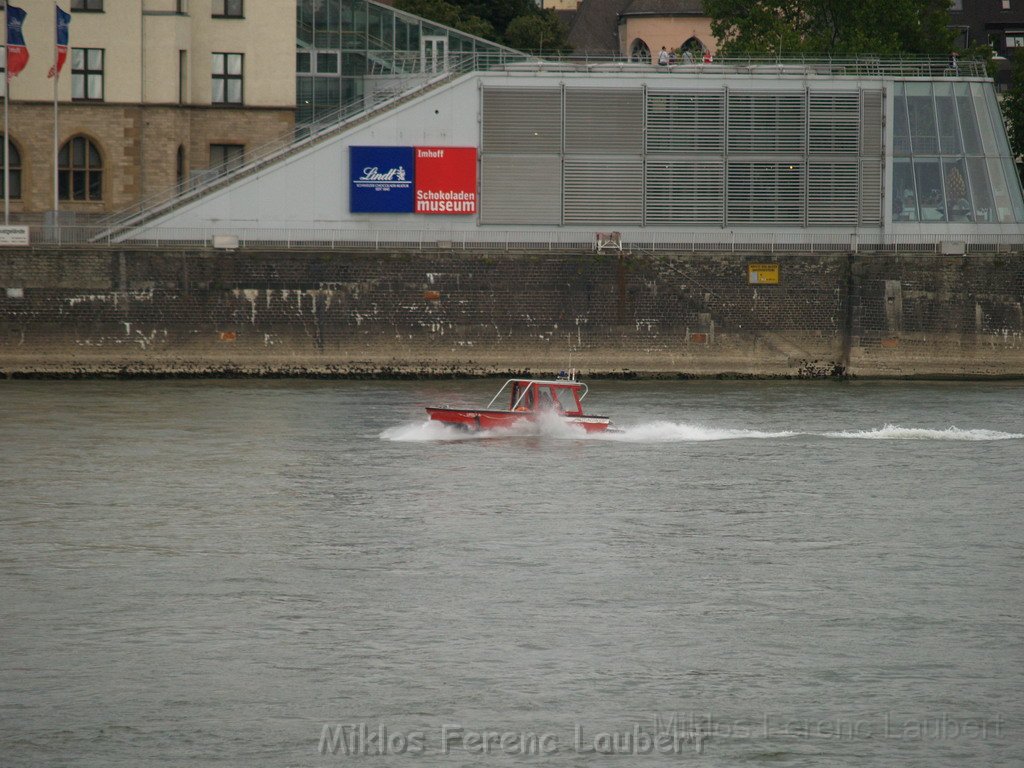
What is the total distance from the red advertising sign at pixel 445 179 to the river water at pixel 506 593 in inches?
792

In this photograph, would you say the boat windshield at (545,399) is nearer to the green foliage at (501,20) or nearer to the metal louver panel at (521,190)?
the metal louver panel at (521,190)

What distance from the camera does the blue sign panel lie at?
7269 centimetres

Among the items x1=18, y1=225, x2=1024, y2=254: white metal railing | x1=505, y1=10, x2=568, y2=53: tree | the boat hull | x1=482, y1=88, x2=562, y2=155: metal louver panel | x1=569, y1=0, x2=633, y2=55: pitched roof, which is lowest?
the boat hull

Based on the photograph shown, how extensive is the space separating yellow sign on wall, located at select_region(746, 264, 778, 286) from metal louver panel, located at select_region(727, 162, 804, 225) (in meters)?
3.87

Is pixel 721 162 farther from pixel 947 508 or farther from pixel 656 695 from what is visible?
pixel 656 695

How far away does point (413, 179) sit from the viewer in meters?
73.2

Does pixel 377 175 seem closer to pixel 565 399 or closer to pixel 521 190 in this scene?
pixel 521 190

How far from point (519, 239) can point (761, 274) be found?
10377mm

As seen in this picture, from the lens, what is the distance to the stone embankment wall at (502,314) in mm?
67875

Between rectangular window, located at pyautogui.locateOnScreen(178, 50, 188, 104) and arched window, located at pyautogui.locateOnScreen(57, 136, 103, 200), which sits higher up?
rectangular window, located at pyautogui.locateOnScreen(178, 50, 188, 104)

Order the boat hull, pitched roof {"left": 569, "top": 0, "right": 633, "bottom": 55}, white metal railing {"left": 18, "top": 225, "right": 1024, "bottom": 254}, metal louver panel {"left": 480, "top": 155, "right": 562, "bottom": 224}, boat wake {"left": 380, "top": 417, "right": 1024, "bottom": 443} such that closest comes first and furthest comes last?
the boat hull, boat wake {"left": 380, "top": 417, "right": 1024, "bottom": 443}, white metal railing {"left": 18, "top": 225, "right": 1024, "bottom": 254}, metal louver panel {"left": 480, "top": 155, "right": 562, "bottom": 224}, pitched roof {"left": 569, "top": 0, "right": 633, "bottom": 55}

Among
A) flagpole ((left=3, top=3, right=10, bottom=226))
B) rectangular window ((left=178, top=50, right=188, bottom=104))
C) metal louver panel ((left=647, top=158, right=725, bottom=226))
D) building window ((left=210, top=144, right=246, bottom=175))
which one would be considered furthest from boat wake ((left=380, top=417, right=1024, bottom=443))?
rectangular window ((left=178, top=50, right=188, bottom=104))

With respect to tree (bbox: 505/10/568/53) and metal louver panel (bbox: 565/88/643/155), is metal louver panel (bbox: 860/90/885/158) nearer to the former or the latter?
metal louver panel (bbox: 565/88/643/155)

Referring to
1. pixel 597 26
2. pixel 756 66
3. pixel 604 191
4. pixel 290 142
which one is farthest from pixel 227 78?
pixel 597 26
